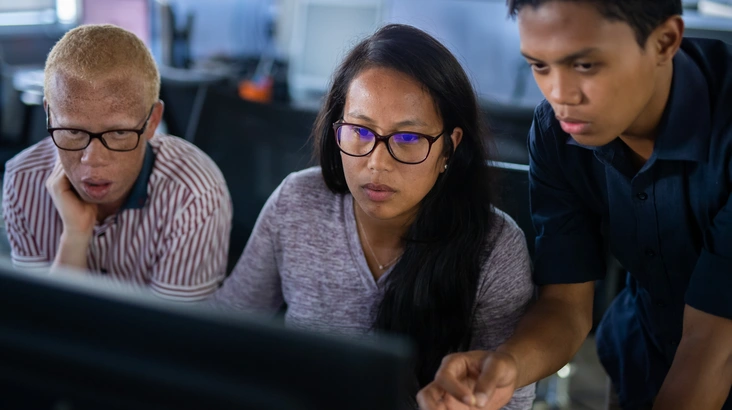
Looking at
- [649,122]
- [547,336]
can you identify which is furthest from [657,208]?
[547,336]

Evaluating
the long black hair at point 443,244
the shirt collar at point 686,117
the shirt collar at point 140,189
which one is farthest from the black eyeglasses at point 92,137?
the shirt collar at point 686,117

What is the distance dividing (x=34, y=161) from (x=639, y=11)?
1.27 m

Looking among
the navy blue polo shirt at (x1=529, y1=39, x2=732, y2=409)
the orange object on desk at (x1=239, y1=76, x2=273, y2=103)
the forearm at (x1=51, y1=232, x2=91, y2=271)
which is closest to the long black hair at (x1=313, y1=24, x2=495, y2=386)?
the navy blue polo shirt at (x1=529, y1=39, x2=732, y2=409)

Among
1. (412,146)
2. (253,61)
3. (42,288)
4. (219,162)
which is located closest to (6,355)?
(42,288)

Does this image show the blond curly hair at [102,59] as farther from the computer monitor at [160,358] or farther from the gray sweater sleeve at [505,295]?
the computer monitor at [160,358]

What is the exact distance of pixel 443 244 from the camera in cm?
130

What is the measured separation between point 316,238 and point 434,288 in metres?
0.25

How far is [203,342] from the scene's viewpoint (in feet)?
1.54

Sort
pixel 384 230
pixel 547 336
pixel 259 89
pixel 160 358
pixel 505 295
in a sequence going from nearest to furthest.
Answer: pixel 160 358 < pixel 547 336 < pixel 505 295 < pixel 384 230 < pixel 259 89

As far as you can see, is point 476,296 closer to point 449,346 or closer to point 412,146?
point 449,346

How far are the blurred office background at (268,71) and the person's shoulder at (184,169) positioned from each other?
32 centimetres

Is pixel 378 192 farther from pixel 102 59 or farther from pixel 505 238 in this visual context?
pixel 102 59

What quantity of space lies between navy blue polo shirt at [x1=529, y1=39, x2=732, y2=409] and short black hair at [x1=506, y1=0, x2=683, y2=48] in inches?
5.8

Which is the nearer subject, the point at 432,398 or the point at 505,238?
the point at 432,398
